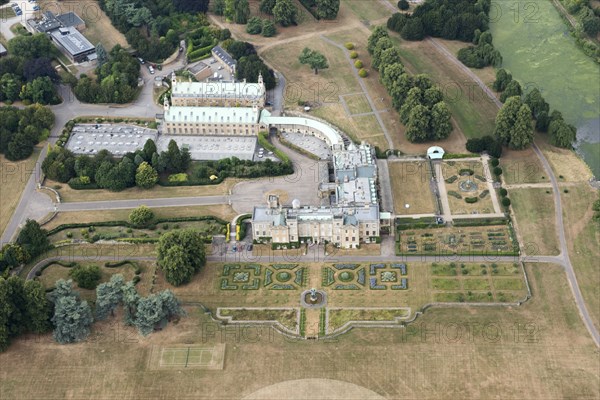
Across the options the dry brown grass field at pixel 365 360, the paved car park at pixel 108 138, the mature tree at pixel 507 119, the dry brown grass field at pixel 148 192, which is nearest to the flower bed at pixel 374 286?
the dry brown grass field at pixel 365 360

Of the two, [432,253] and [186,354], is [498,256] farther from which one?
[186,354]

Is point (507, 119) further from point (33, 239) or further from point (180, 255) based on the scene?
point (33, 239)

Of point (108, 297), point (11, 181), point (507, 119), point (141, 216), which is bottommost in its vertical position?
point (11, 181)

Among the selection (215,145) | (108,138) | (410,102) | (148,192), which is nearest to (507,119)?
(410,102)

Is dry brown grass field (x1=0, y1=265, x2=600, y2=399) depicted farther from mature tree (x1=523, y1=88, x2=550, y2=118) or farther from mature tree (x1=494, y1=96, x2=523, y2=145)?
mature tree (x1=523, y1=88, x2=550, y2=118)

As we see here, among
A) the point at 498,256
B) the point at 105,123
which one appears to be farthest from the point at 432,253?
the point at 105,123

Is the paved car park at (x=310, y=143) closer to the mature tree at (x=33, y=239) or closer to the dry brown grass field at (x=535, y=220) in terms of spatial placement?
the dry brown grass field at (x=535, y=220)

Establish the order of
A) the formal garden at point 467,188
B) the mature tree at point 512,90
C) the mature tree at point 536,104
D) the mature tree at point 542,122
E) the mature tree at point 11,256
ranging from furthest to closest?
the mature tree at point 512,90 < the mature tree at point 536,104 < the mature tree at point 542,122 < the formal garden at point 467,188 < the mature tree at point 11,256
